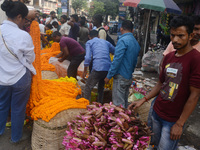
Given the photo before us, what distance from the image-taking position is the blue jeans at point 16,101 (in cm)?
243

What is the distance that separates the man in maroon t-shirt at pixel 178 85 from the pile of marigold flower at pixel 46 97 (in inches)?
51.8

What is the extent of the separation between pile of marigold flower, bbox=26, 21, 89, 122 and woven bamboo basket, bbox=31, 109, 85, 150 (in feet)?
0.23

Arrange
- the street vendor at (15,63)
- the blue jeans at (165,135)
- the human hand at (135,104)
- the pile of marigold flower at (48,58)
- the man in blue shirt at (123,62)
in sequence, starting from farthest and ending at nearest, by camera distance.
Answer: the pile of marigold flower at (48,58)
the man in blue shirt at (123,62)
the street vendor at (15,63)
the human hand at (135,104)
the blue jeans at (165,135)

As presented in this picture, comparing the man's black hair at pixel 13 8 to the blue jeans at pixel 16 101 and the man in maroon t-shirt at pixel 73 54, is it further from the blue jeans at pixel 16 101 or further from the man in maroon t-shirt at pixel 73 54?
the man in maroon t-shirt at pixel 73 54

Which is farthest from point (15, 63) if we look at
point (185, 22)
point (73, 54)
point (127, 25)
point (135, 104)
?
point (73, 54)

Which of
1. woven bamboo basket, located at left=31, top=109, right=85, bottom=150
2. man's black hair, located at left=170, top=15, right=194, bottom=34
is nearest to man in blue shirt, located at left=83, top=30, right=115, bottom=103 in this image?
woven bamboo basket, located at left=31, top=109, right=85, bottom=150

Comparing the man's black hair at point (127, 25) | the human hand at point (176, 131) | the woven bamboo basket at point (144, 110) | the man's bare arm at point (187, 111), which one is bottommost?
the woven bamboo basket at point (144, 110)

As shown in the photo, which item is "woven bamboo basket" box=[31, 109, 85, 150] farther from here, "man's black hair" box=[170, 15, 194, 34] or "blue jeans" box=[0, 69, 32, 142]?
"man's black hair" box=[170, 15, 194, 34]

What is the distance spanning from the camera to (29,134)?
294cm

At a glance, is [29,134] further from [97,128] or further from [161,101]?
[161,101]

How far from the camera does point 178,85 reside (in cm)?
167

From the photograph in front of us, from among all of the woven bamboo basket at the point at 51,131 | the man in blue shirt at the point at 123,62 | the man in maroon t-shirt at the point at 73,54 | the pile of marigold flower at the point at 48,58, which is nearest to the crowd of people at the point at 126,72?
the man in blue shirt at the point at 123,62

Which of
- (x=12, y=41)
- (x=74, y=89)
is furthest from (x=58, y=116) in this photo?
(x=12, y=41)

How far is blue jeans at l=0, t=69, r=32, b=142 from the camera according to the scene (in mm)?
2426
